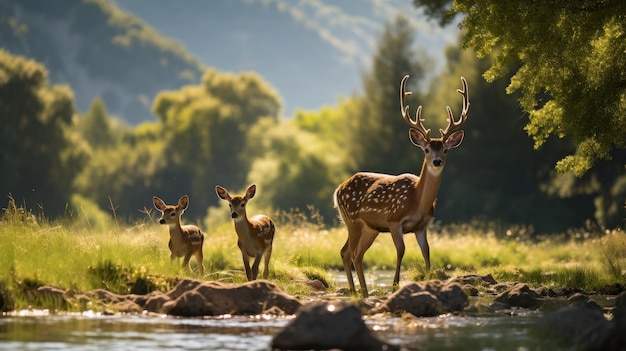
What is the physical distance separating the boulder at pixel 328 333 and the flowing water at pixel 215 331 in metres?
0.29

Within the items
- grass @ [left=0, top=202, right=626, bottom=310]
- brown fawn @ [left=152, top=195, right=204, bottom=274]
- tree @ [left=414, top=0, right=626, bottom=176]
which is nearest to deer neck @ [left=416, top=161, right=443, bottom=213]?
grass @ [left=0, top=202, right=626, bottom=310]

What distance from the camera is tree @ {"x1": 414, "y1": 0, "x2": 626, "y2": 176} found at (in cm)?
1944

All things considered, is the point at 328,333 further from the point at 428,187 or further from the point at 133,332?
the point at 428,187

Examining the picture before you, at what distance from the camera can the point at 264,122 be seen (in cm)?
10744

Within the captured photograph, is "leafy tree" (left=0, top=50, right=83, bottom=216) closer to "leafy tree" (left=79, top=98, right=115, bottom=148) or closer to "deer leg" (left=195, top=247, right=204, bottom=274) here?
"deer leg" (left=195, top=247, right=204, bottom=274)

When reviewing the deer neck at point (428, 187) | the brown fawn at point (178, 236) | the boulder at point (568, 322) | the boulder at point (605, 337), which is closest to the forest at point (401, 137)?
the brown fawn at point (178, 236)

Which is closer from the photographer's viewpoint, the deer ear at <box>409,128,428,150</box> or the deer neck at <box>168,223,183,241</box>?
the deer ear at <box>409,128,428,150</box>

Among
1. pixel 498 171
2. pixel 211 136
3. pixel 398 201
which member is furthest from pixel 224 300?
pixel 211 136

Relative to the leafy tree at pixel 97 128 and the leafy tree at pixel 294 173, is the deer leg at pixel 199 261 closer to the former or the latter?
the leafy tree at pixel 294 173

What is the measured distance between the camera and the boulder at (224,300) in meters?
15.1

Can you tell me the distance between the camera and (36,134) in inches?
2864

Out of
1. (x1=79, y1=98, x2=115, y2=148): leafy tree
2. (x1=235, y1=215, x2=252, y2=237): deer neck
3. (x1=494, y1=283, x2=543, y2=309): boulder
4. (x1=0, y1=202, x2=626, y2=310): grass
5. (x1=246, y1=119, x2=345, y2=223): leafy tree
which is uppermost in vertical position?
(x1=79, y1=98, x2=115, y2=148): leafy tree

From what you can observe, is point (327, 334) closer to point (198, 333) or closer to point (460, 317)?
point (198, 333)

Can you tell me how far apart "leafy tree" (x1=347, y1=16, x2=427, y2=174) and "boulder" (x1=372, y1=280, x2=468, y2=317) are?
162 feet
